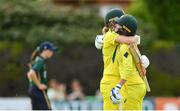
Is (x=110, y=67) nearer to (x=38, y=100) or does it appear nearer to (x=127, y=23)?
(x=127, y=23)

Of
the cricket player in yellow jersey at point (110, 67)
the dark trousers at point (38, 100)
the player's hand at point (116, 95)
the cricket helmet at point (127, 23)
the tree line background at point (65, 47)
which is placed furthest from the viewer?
the tree line background at point (65, 47)

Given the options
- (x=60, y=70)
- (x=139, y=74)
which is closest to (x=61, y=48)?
(x=60, y=70)

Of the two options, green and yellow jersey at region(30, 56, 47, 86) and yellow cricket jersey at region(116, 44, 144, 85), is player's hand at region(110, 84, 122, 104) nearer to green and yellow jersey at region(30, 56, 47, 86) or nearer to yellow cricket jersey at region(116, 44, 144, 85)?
yellow cricket jersey at region(116, 44, 144, 85)

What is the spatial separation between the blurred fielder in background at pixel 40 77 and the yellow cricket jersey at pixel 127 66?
3.45m

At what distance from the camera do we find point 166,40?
3061cm

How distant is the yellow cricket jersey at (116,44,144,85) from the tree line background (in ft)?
50.6

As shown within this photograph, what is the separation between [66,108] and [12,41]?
685 centimetres

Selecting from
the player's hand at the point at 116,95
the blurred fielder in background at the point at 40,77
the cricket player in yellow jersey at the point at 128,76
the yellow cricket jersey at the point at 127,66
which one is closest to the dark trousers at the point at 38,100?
the blurred fielder in background at the point at 40,77

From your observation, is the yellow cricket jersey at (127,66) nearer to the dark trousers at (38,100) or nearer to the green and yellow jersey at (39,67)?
the green and yellow jersey at (39,67)

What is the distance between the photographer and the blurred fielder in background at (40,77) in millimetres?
15891

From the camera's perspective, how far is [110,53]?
12.8 m

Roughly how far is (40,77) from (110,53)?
140 inches

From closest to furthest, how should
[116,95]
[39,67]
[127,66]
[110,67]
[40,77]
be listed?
[116,95] < [127,66] < [110,67] < [39,67] < [40,77]

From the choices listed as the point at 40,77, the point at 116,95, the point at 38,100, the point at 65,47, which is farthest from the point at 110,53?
the point at 65,47
